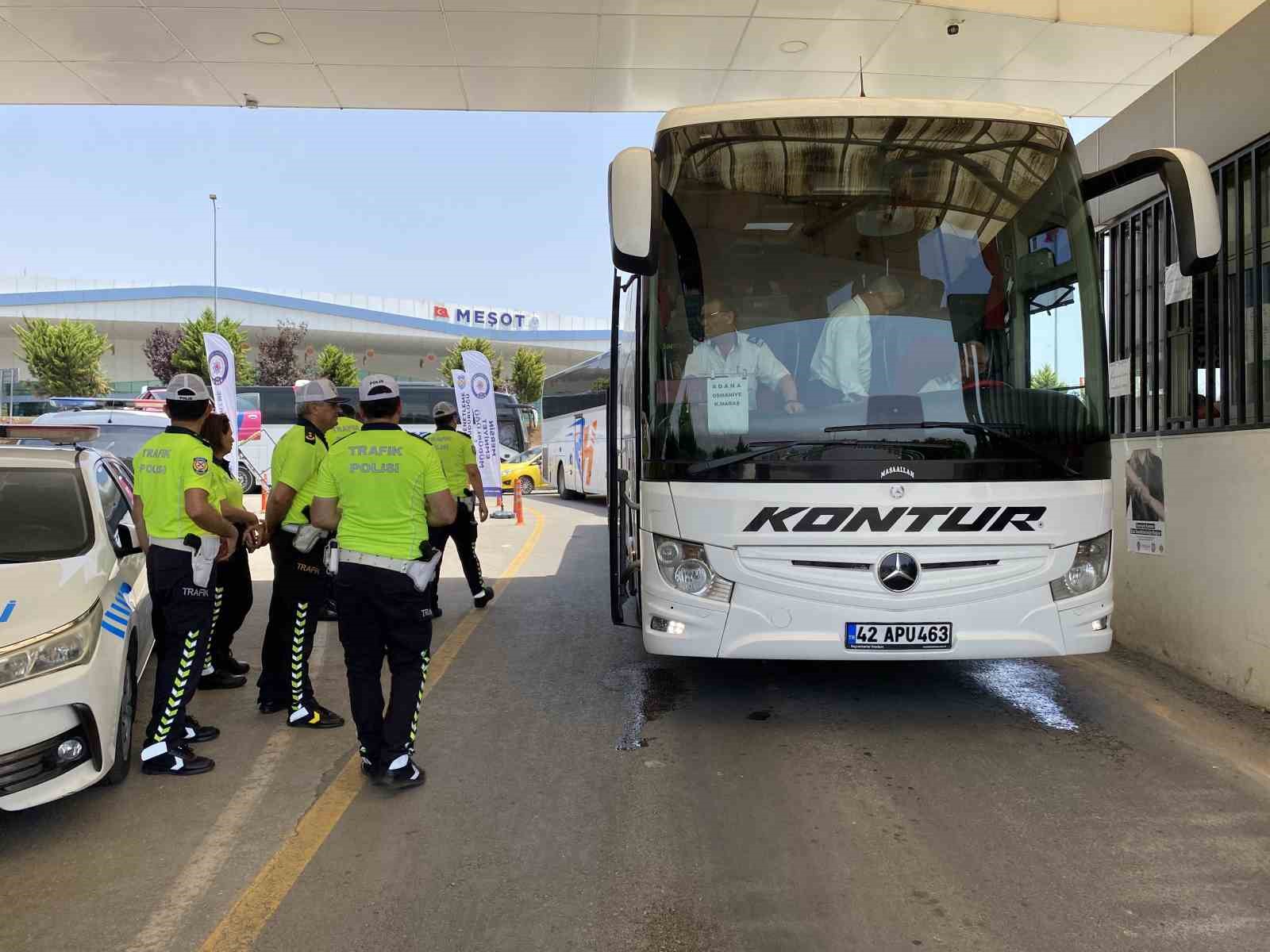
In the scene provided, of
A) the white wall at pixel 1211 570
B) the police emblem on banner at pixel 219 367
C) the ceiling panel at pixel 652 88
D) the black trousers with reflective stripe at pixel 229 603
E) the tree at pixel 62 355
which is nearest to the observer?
the white wall at pixel 1211 570

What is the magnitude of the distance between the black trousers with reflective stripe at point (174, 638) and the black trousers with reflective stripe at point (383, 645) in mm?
803

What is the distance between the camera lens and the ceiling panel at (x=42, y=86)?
409 inches

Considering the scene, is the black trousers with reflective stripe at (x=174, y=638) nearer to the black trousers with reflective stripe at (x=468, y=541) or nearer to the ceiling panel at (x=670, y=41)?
the black trousers with reflective stripe at (x=468, y=541)

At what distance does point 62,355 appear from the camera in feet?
163

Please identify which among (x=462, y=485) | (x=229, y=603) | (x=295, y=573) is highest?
(x=462, y=485)

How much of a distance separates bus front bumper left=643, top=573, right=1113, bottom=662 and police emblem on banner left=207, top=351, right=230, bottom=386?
1455cm

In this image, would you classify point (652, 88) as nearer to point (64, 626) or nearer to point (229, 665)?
point (229, 665)

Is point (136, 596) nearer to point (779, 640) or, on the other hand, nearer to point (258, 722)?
point (258, 722)

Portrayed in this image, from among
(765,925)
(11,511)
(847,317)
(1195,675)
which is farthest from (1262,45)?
(11,511)

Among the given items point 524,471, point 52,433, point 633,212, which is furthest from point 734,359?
point 524,471

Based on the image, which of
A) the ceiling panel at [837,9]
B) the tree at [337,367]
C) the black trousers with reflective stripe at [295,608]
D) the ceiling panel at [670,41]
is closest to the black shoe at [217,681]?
the black trousers with reflective stripe at [295,608]

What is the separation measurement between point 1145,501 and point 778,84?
6.40 m

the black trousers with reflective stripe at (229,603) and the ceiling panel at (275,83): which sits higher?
the ceiling panel at (275,83)

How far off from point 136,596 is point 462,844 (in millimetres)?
2447
